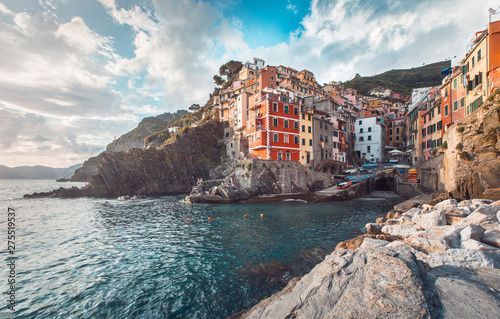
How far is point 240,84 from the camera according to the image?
7269cm

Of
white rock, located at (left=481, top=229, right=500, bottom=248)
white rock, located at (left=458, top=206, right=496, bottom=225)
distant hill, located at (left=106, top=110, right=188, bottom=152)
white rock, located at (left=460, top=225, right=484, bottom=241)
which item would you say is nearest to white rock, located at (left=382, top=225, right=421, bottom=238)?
white rock, located at (left=458, top=206, right=496, bottom=225)

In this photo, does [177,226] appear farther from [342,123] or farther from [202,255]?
[342,123]

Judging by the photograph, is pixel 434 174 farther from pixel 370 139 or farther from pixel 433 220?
pixel 370 139

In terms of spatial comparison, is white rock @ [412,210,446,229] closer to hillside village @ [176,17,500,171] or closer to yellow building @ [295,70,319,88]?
hillside village @ [176,17,500,171]

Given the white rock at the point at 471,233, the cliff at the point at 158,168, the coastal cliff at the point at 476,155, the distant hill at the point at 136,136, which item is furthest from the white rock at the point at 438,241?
the distant hill at the point at 136,136

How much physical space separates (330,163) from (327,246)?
3726 cm

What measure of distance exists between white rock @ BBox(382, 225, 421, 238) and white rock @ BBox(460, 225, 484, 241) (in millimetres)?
2484

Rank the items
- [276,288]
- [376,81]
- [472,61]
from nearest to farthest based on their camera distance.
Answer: [276,288]
[472,61]
[376,81]

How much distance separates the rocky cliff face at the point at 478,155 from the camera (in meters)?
18.3

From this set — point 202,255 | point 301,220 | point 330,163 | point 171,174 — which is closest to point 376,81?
point 330,163

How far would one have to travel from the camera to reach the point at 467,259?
6.36 m

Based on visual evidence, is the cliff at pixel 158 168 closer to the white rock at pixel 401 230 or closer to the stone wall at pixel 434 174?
the stone wall at pixel 434 174

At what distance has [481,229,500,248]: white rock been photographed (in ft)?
26.6

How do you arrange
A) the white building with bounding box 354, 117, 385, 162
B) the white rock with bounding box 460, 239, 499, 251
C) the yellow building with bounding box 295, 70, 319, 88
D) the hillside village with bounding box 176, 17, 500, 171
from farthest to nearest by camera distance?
the yellow building with bounding box 295, 70, 319, 88 → the white building with bounding box 354, 117, 385, 162 → the hillside village with bounding box 176, 17, 500, 171 → the white rock with bounding box 460, 239, 499, 251
